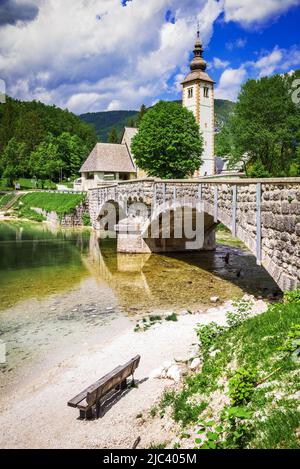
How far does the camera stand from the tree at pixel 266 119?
135 ft

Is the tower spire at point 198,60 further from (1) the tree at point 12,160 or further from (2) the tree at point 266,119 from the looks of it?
(1) the tree at point 12,160

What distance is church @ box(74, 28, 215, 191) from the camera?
59781 millimetres

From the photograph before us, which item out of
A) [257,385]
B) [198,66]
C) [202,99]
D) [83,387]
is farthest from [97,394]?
[198,66]

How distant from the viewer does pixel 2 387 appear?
385 inches

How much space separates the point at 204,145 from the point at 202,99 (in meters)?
7.59

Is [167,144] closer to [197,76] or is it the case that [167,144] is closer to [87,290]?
[197,76]

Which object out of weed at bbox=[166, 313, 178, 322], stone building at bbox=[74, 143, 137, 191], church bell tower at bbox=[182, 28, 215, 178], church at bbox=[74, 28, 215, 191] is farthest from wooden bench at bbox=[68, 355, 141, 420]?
church bell tower at bbox=[182, 28, 215, 178]

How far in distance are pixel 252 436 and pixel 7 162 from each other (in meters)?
87.3

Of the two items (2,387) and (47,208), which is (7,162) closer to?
(47,208)

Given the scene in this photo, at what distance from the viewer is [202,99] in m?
61.5

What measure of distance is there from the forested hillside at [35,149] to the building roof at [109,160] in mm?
19358

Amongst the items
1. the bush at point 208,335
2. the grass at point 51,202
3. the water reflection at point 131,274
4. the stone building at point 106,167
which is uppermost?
the stone building at point 106,167

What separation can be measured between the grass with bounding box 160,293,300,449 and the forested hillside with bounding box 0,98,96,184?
73.9 metres

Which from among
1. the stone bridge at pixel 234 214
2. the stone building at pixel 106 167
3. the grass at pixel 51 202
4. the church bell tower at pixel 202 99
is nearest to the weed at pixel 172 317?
the stone bridge at pixel 234 214
